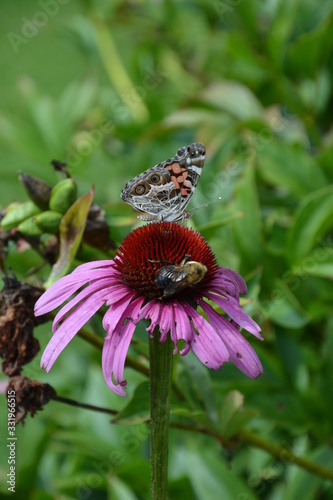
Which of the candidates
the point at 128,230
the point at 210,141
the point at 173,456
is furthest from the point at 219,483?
the point at 210,141

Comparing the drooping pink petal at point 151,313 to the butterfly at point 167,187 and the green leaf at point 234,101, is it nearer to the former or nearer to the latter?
the butterfly at point 167,187

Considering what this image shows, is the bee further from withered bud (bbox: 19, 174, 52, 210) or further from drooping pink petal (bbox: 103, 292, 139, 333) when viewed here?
withered bud (bbox: 19, 174, 52, 210)

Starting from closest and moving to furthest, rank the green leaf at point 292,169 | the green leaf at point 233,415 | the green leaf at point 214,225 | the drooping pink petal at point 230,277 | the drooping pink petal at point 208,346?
the drooping pink petal at point 208,346
the drooping pink petal at point 230,277
the green leaf at point 233,415
the green leaf at point 214,225
the green leaf at point 292,169

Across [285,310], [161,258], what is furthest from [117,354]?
[285,310]

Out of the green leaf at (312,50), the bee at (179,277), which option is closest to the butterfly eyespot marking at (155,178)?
the bee at (179,277)

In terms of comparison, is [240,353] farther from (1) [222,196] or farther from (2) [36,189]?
(1) [222,196]

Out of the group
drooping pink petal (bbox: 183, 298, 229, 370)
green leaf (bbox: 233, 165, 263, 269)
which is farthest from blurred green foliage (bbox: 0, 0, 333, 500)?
drooping pink petal (bbox: 183, 298, 229, 370)

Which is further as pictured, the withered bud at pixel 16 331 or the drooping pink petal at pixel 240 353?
the withered bud at pixel 16 331
